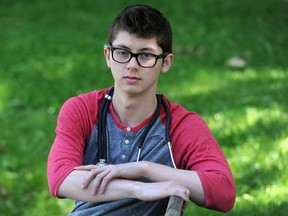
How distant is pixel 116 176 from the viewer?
293 cm

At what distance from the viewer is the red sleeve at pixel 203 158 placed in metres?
3.02

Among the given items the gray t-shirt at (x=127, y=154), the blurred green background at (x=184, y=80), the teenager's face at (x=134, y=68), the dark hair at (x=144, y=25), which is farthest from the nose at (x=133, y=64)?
the blurred green background at (x=184, y=80)

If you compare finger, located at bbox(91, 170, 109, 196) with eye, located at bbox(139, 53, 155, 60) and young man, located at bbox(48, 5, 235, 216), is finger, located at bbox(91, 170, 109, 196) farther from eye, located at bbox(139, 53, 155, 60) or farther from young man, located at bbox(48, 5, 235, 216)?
eye, located at bbox(139, 53, 155, 60)

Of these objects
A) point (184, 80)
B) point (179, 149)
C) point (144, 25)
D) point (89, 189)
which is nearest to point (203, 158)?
point (179, 149)

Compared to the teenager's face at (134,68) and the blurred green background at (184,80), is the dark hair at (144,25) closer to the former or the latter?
the teenager's face at (134,68)

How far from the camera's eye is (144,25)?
317cm

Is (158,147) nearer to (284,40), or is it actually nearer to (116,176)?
(116,176)

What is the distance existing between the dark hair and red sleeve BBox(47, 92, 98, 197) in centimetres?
37

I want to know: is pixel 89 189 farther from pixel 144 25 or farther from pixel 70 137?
pixel 144 25

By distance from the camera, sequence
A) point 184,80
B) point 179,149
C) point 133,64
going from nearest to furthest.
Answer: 1. point 133,64
2. point 179,149
3. point 184,80

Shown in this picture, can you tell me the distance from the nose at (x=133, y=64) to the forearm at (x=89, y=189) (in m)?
0.54

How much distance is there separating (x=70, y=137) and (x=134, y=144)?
12.4 inches

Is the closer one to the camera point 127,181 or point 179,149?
point 127,181

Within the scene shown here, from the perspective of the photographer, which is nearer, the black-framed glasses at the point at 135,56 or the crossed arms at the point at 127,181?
the crossed arms at the point at 127,181
